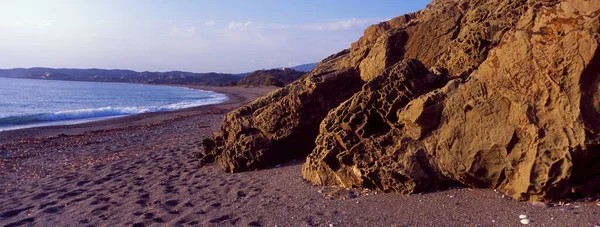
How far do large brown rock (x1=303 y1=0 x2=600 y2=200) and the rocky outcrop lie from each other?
6.39ft

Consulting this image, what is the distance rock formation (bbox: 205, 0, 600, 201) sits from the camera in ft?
14.9

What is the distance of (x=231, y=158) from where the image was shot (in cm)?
881

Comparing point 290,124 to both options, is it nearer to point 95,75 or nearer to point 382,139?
point 382,139

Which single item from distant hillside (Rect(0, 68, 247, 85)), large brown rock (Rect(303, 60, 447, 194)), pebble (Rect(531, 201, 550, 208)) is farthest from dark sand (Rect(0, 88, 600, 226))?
distant hillside (Rect(0, 68, 247, 85))

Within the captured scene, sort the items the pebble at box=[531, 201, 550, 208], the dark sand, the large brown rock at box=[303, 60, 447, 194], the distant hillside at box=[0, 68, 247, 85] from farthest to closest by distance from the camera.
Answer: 1. the distant hillside at box=[0, 68, 247, 85]
2. the large brown rock at box=[303, 60, 447, 194]
3. the dark sand
4. the pebble at box=[531, 201, 550, 208]

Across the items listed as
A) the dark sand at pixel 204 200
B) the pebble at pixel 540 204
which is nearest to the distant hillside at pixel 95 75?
the dark sand at pixel 204 200

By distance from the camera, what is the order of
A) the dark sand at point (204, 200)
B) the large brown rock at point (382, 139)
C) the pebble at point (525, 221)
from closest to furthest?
the pebble at point (525, 221), the dark sand at point (204, 200), the large brown rock at point (382, 139)

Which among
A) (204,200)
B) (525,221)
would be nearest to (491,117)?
(525,221)

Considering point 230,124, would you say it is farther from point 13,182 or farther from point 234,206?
point 13,182

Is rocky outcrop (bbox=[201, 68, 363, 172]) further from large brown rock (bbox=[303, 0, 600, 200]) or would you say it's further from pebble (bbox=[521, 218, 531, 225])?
pebble (bbox=[521, 218, 531, 225])

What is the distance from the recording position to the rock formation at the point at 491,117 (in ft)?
14.9

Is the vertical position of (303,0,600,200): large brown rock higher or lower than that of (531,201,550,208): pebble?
higher

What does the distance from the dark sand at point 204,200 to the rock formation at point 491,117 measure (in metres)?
0.26

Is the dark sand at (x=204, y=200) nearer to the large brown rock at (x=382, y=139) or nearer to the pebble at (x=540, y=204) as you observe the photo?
the pebble at (x=540, y=204)
